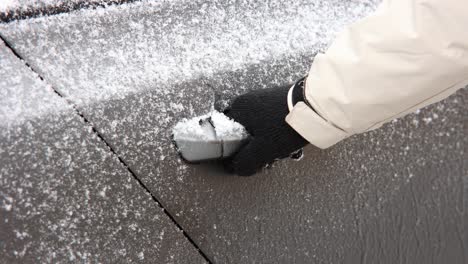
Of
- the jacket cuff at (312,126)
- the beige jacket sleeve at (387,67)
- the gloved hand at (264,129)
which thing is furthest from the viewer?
the gloved hand at (264,129)

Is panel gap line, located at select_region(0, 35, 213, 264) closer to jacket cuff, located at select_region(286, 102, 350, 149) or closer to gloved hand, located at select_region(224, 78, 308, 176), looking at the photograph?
gloved hand, located at select_region(224, 78, 308, 176)

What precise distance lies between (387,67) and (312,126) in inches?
9.3

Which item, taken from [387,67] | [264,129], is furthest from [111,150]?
[387,67]

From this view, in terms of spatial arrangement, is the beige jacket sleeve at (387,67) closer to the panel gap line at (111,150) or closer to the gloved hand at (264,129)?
the gloved hand at (264,129)

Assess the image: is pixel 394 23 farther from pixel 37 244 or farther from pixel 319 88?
pixel 37 244

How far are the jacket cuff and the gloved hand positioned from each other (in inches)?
1.5

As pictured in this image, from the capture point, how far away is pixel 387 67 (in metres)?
0.93

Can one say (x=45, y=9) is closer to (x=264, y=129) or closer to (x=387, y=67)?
(x=264, y=129)

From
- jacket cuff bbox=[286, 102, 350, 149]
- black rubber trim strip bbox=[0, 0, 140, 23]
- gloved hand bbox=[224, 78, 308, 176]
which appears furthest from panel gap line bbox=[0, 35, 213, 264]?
jacket cuff bbox=[286, 102, 350, 149]

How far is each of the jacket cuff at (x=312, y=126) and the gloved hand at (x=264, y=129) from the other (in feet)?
0.13

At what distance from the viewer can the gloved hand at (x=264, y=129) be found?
118 centimetres

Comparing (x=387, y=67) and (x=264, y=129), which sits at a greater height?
(x=387, y=67)

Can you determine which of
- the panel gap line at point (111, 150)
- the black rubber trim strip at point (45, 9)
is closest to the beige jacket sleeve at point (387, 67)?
the panel gap line at point (111, 150)

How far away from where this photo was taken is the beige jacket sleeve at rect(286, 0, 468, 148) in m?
0.85
